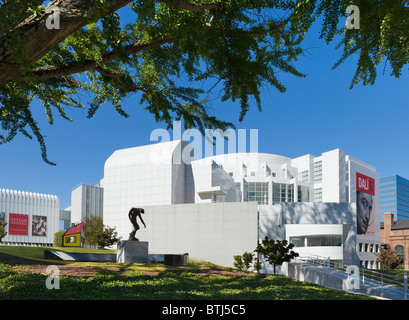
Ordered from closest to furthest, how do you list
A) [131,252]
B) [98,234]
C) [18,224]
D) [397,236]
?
1. [131,252]
2. [98,234]
3. [18,224]
4. [397,236]

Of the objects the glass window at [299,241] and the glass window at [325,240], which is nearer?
the glass window at [325,240]

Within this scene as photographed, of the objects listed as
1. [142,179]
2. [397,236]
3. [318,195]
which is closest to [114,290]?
[142,179]

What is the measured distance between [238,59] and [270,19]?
4.97 feet

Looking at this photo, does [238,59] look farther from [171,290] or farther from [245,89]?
[171,290]

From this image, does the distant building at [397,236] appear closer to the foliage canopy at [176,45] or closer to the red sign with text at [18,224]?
the red sign with text at [18,224]

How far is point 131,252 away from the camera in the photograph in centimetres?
2162

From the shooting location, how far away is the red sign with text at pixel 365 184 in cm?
7074

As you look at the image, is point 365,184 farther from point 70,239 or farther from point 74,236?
point 74,236

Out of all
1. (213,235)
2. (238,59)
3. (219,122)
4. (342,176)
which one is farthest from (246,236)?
(342,176)

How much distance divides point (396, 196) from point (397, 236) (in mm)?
106437

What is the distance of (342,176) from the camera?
226 feet

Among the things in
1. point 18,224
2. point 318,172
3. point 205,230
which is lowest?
point 18,224

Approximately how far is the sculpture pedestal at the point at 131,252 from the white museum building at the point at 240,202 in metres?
16.9

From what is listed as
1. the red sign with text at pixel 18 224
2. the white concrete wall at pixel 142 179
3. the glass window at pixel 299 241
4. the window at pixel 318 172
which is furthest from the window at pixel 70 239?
the window at pixel 318 172
